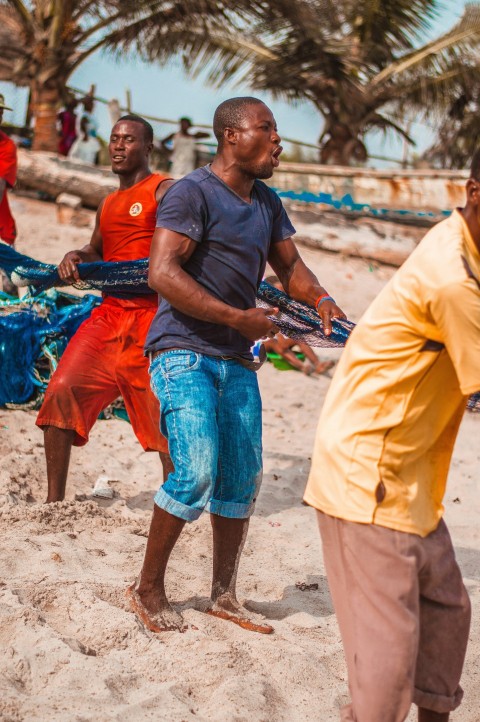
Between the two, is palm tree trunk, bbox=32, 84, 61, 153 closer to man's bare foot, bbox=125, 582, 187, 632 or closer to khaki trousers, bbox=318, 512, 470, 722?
man's bare foot, bbox=125, 582, 187, 632

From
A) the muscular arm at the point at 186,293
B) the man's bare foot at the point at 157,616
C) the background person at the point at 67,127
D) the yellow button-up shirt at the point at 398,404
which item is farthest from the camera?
the background person at the point at 67,127

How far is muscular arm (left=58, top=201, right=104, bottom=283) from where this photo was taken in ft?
15.6

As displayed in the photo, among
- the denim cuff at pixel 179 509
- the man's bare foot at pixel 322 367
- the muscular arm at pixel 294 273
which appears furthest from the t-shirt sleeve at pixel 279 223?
the man's bare foot at pixel 322 367

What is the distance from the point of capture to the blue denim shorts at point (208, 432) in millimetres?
3389

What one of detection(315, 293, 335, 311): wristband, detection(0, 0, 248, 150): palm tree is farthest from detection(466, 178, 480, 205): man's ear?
detection(0, 0, 248, 150): palm tree

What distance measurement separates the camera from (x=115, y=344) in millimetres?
4812

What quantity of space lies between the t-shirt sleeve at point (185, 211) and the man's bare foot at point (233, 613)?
149cm

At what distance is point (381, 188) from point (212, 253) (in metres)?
11.3

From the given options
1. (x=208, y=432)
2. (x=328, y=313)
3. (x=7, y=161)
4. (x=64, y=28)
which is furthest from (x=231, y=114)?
(x=64, y=28)

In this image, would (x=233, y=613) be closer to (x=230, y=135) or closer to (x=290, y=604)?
(x=290, y=604)

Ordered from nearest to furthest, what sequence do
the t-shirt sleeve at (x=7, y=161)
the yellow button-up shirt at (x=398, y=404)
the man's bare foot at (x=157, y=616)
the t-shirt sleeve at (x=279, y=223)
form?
the yellow button-up shirt at (x=398, y=404) → the man's bare foot at (x=157, y=616) → the t-shirt sleeve at (x=279, y=223) → the t-shirt sleeve at (x=7, y=161)

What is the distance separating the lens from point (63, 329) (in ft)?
22.1

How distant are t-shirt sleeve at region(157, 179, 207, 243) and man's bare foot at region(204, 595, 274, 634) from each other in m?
1.49

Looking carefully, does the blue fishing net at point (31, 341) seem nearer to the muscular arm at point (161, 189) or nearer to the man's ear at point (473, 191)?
the muscular arm at point (161, 189)
